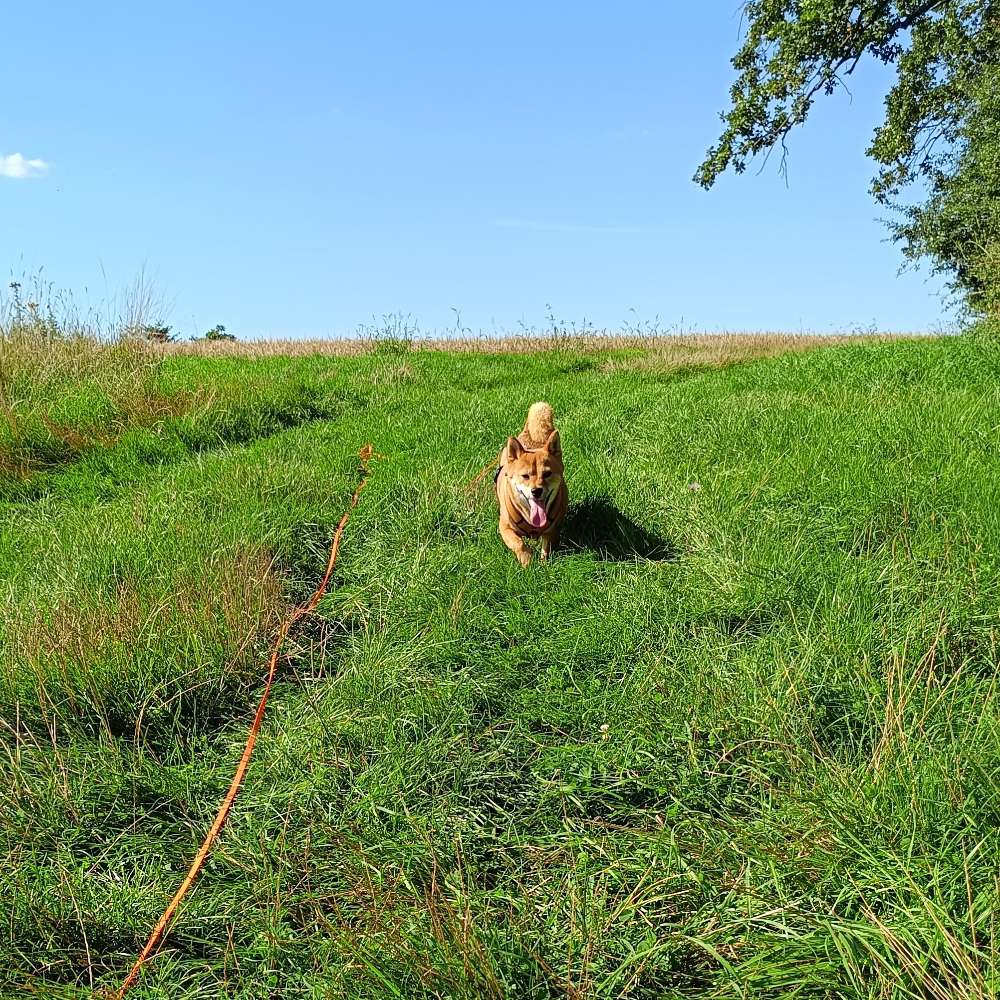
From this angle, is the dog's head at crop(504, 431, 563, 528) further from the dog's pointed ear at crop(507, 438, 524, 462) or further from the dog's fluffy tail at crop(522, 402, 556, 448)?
the dog's fluffy tail at crop(522, 402, 556, 448)

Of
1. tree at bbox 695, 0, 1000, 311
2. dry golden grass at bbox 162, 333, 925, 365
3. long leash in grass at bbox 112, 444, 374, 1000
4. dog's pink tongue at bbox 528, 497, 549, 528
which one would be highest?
tree at bbox 695, 0, 1000, 311

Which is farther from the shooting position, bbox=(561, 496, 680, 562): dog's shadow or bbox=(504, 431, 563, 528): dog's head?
bbox=(561, 496, 680, 562): dog's shadow

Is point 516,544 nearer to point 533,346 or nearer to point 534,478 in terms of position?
point 534,478

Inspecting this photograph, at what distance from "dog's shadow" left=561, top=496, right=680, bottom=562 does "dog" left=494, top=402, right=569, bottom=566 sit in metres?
0.27

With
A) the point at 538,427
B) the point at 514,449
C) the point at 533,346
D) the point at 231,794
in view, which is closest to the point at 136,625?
the point at 231,794

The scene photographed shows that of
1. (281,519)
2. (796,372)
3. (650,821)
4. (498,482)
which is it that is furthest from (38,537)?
(796,372)

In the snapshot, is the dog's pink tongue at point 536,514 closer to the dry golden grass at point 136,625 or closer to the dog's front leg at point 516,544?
the dog's front leg at point 516,544

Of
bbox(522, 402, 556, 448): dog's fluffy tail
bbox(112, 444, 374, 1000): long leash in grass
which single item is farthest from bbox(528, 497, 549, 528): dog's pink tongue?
bbox(112, 444, 374, 1000): long leash in grass

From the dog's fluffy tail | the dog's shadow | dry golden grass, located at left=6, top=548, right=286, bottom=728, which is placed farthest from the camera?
the dog's fluffy tail

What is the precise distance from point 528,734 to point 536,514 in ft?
5.65

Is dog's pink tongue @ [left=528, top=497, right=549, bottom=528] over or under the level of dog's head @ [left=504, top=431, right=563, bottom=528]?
under

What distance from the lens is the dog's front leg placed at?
4.73m

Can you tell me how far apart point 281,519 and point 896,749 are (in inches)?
163

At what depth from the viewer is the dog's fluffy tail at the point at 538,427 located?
5387mm
